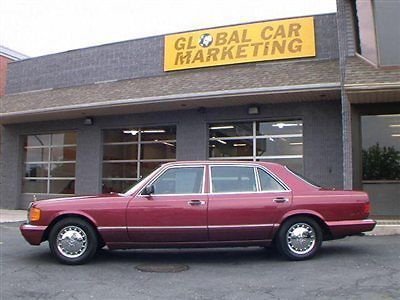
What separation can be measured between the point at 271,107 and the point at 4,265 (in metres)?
8.99

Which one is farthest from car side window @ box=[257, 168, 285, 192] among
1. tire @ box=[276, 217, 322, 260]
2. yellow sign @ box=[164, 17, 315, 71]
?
yellow sign @ box=[164, 17, 315, 71]

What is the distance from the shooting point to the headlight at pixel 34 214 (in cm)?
768

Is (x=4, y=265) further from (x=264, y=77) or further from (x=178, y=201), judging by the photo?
(x=264, y=77)

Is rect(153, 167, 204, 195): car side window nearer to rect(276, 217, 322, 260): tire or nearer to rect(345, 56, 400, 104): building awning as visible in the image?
rect(276, 217, 322, 260): tire

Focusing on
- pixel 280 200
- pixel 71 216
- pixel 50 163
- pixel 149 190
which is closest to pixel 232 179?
pixel 280 200

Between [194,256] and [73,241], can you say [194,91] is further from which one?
[73,241]

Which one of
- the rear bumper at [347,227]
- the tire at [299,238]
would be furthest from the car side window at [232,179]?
the rear bumper at [347,227]

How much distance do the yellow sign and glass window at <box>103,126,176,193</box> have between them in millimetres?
2365

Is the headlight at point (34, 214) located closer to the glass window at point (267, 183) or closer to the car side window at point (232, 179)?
the car side window at point (232, 179)

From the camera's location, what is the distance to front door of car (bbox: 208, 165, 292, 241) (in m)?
7.43

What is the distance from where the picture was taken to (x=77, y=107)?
1560cm

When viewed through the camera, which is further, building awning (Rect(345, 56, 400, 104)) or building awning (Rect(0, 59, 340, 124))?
building awning (Rect(0, 59, 340, 124))

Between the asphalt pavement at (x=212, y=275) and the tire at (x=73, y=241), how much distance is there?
165 mm

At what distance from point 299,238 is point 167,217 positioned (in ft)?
6.72
